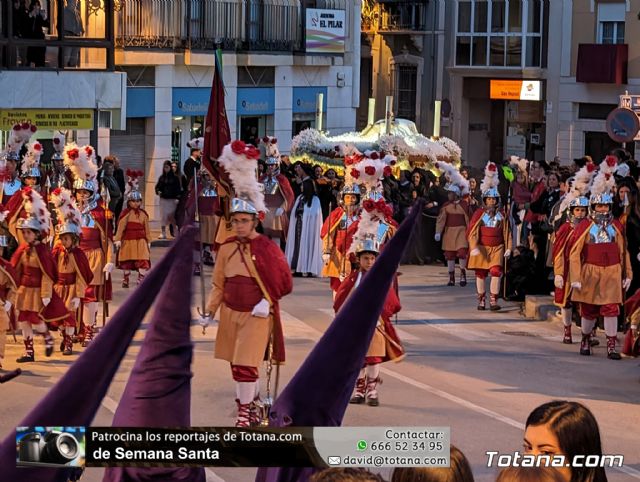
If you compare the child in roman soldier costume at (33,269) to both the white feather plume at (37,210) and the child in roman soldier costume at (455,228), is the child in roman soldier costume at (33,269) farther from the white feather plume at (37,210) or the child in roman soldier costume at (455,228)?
the child in roman soldier costume at (455,228)

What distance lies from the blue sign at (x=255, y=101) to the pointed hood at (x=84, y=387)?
33309 mm

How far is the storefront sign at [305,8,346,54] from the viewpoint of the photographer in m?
40.3

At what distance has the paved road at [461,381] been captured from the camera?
514 inches

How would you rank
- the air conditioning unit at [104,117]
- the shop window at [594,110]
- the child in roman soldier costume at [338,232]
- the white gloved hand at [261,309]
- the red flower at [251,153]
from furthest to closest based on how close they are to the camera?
the shop window at [594,110] < the air conditioning unit at [104,117] < the child in roman soldier costume at [338,232] < the red flower at [251,153] < the white gloved hand at [261,309]

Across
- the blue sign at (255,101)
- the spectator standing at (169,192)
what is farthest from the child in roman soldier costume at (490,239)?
the blue sign at (255,101)

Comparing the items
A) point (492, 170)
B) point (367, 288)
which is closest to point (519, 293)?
point (492, 170)

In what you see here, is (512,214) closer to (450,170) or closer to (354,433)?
(450,170)

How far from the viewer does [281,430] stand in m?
4.36

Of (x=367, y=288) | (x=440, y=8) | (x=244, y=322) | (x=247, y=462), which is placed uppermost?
(x=440, y=8)

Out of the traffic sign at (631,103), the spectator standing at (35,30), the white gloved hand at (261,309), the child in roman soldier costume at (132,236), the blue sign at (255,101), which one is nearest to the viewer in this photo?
the white gloved hand at (261,309)

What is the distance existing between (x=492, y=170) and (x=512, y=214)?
2.34m

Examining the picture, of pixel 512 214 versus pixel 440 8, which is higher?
pixel 440 8

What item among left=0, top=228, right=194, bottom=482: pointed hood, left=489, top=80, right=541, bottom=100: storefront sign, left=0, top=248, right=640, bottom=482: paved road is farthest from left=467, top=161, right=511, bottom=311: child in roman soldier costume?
left=489, top=80, right=541, bottom=100: storefront sign

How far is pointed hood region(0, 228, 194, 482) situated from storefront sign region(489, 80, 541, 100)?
1676 inches
